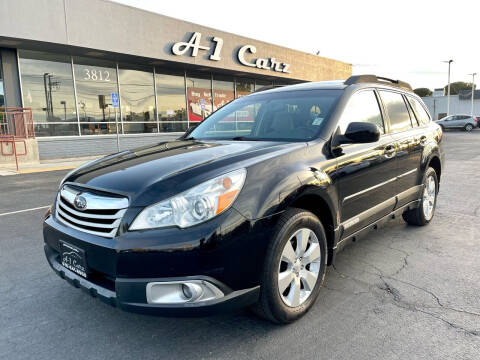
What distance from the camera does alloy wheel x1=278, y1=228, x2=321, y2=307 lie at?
2.46 meters

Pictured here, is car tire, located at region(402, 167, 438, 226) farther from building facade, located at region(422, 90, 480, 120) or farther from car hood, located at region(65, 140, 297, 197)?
building facade, located at region(422, 90, 480, 120)

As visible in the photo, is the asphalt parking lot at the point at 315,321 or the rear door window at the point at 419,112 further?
the rear door window at the point at 419,112

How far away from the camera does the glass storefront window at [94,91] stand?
16156 mm

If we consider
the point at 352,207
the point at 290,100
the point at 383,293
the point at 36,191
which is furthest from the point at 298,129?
the point at 36,191

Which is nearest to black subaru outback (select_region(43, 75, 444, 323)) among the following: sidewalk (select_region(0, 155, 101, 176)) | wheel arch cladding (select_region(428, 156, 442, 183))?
wheel arch cladding (select_region(428, 156, 442, 183))

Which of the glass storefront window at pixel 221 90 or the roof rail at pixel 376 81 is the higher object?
the glass storefront window at pixel 221 90

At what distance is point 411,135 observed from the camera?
167 inches

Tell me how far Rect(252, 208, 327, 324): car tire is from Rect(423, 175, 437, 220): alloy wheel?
2.57 m

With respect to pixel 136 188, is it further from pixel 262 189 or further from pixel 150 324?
pixel 150 324

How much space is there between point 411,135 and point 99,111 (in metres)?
15.4

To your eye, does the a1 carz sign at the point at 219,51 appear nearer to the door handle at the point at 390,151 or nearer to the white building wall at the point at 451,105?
the door handle at the point at 390,151

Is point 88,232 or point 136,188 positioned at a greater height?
point 136,188

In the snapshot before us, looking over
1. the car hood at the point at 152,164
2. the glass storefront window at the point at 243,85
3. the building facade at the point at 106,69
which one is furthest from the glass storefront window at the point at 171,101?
the car hood at the point at 152,164

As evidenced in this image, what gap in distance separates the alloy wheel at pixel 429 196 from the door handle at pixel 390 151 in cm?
118
